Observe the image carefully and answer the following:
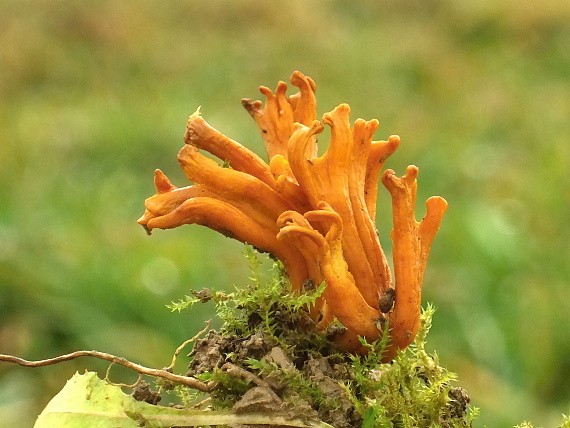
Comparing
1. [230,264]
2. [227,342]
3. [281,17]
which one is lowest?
[227,342]

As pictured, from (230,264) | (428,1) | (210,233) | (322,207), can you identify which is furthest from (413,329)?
(428,1)

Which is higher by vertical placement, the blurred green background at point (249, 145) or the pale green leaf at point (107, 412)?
the blurred green background at point (249, 145)

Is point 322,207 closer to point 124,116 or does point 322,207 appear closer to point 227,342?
point 227,342

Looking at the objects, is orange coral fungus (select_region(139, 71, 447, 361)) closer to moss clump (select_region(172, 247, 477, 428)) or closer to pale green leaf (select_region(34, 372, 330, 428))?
moss clump (select_region(172, 247, 477, 428))

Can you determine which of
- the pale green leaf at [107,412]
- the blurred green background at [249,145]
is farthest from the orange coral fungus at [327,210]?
the blurred green background at [249,145]

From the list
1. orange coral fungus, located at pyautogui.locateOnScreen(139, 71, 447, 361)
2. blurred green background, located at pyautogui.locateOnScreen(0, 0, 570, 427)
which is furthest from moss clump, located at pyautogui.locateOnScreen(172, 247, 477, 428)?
blurred green background, located at pyautogui.locateOnScreen(0, 0, 570, 427)

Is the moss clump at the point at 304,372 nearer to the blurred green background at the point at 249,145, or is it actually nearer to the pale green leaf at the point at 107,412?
the pale green leaf at the point at 107,412

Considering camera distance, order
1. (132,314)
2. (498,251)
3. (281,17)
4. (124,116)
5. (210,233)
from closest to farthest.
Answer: (132,314)
(498,251)
(210,233)
(124,116)
(281,17)
